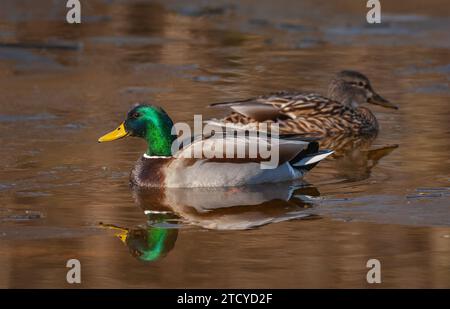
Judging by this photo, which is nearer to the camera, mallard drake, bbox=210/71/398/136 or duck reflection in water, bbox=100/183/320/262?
duck reflection in water, bbox=100/183/320/262

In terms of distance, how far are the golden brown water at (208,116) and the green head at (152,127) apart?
43 centimetres

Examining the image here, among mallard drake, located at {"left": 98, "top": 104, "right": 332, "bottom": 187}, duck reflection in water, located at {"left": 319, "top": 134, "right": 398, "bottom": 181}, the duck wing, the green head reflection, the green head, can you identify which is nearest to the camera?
the green head reflection

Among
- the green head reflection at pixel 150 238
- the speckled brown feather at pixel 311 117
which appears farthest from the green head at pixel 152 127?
the speckled brown feather at pixel 311 117

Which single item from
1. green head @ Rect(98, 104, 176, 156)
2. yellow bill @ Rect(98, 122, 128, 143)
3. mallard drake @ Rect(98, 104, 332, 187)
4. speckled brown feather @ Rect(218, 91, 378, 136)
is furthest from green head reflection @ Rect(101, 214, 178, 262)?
speckled brown feather @ Rect(218, 91, 378, 136)

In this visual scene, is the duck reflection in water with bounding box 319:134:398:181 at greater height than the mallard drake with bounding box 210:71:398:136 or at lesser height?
lesser

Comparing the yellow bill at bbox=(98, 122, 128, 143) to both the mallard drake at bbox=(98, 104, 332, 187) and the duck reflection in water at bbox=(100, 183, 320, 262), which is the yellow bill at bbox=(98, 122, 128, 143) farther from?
the duck reflection in water at bbox=(100, 183, 320, 262)

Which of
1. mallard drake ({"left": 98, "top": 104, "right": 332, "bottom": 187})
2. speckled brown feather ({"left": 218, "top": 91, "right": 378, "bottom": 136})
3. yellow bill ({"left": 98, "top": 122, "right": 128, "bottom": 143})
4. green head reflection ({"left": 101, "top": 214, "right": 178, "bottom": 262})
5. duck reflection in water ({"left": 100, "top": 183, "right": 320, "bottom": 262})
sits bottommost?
green head reflection ({"left": 101, "top": 214, "right": 178, "bottom": 262})

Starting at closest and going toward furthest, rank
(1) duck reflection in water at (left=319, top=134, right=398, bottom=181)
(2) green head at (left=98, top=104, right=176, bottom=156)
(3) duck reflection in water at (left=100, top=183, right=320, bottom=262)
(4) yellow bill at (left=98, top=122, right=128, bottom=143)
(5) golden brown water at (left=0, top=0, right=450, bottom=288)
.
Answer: (5) golden brown water at (left=0, top=0, right=450, bottom=288) → (3) duck reflection in water at (left=100, top=183, right=320, bottom=262) → (2) green head at (left=98, top=104, right=176, bottom=156) → (4) yellow bill at (left=98, top=122, right=128, bottom=143) → (1) duck reflection in water at (left=319, top=134, right=398, bottom=181)

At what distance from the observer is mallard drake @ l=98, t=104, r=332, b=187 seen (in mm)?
10367

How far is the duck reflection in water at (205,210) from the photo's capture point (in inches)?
346

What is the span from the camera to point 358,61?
16.8m

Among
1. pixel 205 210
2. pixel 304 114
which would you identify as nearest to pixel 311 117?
pixel 304 114

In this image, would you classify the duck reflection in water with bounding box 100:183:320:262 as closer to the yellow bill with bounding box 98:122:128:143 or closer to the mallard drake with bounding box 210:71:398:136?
the yellow bill with bounding box 98:122:128:143

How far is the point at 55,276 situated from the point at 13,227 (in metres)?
1.24
